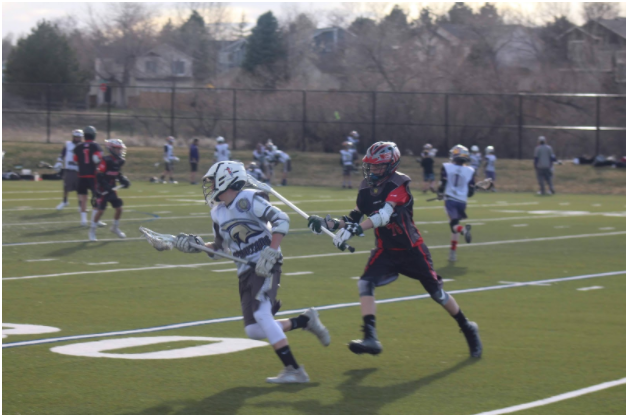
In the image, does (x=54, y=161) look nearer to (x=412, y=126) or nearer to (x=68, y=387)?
(x=412, y=126)

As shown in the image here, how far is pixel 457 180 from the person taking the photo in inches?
544

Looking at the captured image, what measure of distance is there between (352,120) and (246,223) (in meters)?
39.0

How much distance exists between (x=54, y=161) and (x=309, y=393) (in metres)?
35.4

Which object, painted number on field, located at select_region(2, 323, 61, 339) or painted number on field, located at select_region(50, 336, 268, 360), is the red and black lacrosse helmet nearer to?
painted number on field, located at select_region(50, 336, 268, 360)

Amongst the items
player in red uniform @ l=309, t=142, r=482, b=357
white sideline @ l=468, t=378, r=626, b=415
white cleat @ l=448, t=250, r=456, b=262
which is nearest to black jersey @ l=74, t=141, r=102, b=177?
white cleat @ l=448, t=250, r=456, b=262

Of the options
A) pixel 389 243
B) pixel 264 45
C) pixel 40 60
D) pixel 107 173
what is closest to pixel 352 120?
pixel 264 45

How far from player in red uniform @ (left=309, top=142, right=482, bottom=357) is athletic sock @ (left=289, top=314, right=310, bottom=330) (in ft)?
1.59

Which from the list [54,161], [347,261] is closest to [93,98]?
[54,161]

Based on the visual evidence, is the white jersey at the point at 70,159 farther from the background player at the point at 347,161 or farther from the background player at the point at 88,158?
the background player at the point at 347,161

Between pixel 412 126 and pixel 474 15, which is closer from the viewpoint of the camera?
pixel 412 126

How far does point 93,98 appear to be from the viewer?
184 feet

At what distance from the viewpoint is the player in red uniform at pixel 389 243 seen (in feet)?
22.7

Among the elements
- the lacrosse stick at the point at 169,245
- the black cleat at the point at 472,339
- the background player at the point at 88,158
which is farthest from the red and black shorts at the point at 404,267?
the background player at the point at 88,158

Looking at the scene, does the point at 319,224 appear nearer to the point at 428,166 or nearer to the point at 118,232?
the point at 118,232
